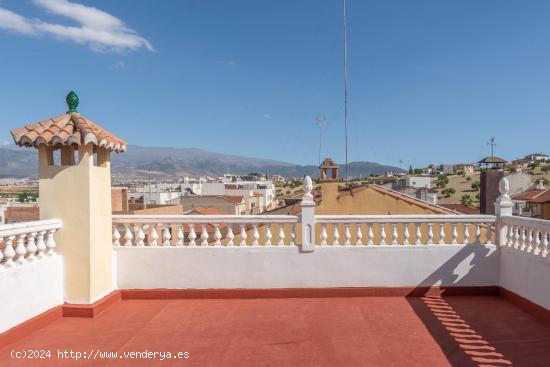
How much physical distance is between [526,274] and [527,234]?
1.78 ft

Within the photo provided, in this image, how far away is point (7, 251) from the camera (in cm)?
414

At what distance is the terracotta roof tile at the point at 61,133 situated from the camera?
4621 mm

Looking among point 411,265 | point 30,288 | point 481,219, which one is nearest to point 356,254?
point 411,265

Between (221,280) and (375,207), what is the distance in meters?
4.89

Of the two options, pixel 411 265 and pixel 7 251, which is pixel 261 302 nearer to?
pixel 411 265

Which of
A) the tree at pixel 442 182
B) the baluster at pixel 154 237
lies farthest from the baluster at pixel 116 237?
the tree at pixel 442 182

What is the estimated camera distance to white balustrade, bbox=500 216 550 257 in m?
4.75

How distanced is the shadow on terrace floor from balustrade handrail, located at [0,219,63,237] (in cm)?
462

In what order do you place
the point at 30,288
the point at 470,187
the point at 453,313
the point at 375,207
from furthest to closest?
the point at 470,187 → the point at 375,207 → the point at 453,313 → the point at 30,288

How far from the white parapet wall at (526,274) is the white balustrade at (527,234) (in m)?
0.07

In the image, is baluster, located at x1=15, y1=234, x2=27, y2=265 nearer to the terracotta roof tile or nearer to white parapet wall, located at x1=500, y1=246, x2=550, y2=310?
the terracotta roof tile

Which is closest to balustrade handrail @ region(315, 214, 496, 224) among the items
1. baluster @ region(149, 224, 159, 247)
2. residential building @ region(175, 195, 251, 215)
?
baluster @ region(149, 224, 159, 247)

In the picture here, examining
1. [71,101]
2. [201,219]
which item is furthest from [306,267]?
[71,101]

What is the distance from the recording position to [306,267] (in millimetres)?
5676
